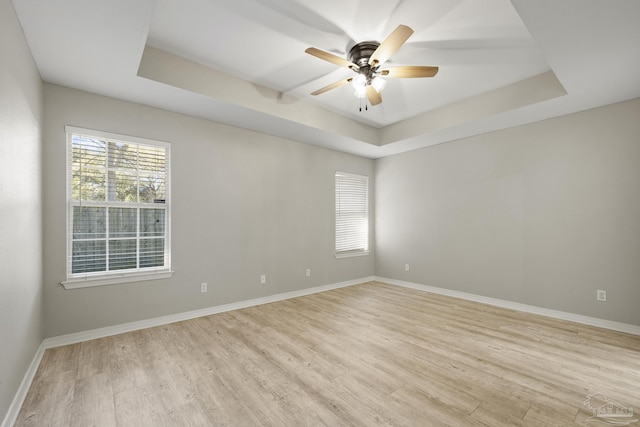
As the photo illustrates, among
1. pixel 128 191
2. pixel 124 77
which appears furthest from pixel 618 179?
pixel 128 191

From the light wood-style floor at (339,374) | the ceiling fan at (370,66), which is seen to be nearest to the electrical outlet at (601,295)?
the light wood-style floor at (339,374)

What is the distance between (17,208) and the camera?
6.54 ft

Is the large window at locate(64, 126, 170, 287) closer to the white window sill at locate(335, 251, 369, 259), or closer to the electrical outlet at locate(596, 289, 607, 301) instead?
the white window sill at locate(335, 251, 369, 259)

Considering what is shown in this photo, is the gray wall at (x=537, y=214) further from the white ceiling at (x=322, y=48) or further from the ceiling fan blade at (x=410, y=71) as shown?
the ceiling fan blade at (x=410, y=71)

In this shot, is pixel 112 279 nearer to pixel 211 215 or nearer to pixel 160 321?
pixel 160 321

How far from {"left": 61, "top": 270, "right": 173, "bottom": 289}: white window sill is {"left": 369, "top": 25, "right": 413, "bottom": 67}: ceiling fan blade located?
3.32 meters

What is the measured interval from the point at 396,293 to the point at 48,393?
4398mm

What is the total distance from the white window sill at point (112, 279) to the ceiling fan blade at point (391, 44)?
131 inches

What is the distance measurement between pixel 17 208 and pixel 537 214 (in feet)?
18.0

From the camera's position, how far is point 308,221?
5031mm

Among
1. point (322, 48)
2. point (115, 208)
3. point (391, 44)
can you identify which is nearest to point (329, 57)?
point (322, 48)

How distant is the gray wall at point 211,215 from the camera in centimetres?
293

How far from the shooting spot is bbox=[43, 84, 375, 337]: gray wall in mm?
2926

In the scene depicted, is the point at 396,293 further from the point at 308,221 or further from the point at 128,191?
the point at 128,191
